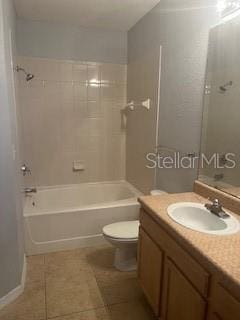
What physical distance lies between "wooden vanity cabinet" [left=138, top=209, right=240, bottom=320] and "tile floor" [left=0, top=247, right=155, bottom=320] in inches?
10.1

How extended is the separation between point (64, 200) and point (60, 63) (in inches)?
68.5

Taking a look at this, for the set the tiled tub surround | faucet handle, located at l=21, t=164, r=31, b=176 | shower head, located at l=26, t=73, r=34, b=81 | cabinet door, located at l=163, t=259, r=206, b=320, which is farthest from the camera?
the tiled tub surround

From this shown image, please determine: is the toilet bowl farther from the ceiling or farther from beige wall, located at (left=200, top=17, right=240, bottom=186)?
the ceiling

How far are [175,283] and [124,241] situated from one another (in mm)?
794

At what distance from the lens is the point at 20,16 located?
8.73 ft

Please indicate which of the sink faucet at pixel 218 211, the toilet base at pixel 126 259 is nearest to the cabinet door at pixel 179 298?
the sink faucet at pixel 218 211

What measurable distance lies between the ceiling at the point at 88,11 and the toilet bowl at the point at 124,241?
2.14m

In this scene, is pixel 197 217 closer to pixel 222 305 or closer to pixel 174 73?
pixel 222 305

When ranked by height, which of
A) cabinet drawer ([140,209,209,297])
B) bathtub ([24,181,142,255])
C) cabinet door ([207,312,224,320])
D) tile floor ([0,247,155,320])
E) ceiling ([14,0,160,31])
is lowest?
tile floor ([0,247,155,320])

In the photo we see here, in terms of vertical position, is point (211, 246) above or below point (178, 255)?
above

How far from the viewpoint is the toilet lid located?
2.03m

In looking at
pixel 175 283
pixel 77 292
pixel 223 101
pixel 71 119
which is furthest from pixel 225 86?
pixel 71 119

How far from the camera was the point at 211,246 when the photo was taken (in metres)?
1.08

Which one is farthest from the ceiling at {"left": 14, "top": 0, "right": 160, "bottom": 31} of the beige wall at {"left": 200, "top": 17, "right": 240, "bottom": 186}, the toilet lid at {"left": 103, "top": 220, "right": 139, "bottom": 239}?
the toilet lid at {"left": 103, "top": 220, "right": 139, "bottom": 239}
